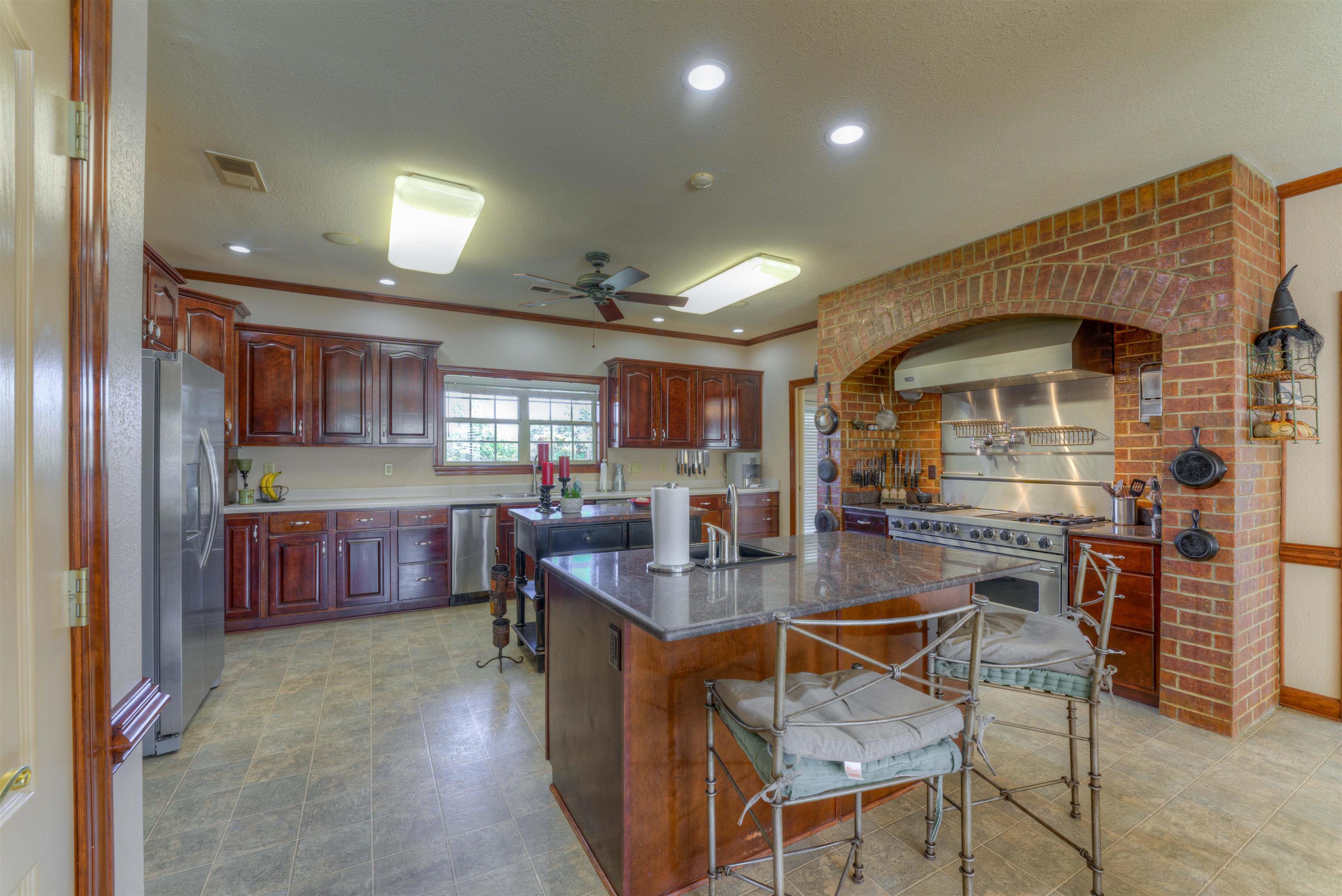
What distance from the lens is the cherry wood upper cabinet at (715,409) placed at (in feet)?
20.9

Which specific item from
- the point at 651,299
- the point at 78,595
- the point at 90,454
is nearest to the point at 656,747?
the point at 78,595

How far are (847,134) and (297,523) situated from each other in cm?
446

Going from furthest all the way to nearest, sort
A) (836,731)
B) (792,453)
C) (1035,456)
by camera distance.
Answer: (792,453) → (1035,456) → (836,731)

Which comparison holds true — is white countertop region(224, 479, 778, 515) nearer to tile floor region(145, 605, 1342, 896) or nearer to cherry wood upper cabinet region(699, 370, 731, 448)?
cherry wood upper cabinet region(699, 370, 731, 448)

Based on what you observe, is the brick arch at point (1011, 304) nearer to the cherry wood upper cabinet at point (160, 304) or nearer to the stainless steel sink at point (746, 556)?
the stainless steel sink at point (746, 556)

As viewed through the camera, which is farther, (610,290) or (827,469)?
(827,469)

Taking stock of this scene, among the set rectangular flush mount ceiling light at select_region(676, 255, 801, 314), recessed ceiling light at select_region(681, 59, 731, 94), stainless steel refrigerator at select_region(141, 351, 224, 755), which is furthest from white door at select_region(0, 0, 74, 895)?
rectangular flush mount ceiling light at select_region(676, 255, 801, 314)

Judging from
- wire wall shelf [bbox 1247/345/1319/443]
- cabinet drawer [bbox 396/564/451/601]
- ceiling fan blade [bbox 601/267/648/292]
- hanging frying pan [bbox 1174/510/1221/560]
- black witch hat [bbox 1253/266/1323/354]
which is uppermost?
ceiling fan blade [bbox 601/267/648/292]

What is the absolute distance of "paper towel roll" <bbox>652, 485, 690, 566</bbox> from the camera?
6.27 feet

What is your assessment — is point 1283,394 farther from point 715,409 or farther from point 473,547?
point 473,547

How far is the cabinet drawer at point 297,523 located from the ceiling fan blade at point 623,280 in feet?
9.39

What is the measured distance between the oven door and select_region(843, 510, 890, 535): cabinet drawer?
1.90 feet

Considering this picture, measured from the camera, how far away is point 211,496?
10.00 ft

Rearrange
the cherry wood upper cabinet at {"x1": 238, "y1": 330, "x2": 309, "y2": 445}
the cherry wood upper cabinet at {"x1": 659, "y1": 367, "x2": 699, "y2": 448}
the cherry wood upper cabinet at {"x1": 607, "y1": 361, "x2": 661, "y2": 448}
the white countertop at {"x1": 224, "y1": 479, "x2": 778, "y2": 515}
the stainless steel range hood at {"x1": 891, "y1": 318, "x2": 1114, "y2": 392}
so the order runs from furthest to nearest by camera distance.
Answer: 1. the cherry wood upper cabinet at {"x1": 659, "y1": 367, "x2": 699, "y2": 448}
2. the cherry wood upper cabinet at {"x1": 607, "y1": 361, "x2": 661, "y2": 448}
3. the cherry wood upper cabinet at {"x1": 238, "y1": 330, "x2": 309, "y2": 445}
4. the white countertop at {"x1": 224, "y1": 479, "x2": 778, "y2": 515}
5. the stainless steel range hood at {"x1": 891, "y1": 318, "x2": 1114, "y2": 392}
